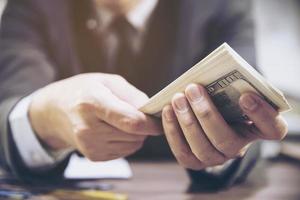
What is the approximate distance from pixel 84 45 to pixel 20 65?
0.11 metres

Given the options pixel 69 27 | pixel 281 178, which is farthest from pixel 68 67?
pixel 281 178

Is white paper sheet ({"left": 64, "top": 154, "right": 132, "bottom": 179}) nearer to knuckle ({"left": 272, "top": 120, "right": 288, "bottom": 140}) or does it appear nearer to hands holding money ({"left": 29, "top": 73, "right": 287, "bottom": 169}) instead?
hands holding money ({"left": 29, "top": 73, "right": 287, "bottom": 169})

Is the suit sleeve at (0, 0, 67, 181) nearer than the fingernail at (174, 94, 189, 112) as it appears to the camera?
No

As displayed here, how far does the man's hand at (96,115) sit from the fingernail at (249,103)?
3.8 inches

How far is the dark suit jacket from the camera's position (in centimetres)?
57

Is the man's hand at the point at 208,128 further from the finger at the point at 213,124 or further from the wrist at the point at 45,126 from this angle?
the wrist at the point at 45,126

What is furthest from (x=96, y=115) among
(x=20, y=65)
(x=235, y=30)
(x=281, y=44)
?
(x=281, y=44)

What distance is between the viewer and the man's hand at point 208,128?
1.27ft

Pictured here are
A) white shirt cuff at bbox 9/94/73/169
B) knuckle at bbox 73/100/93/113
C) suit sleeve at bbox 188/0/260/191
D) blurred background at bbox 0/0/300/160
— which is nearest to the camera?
knuckle at bbox 73/100/93/113

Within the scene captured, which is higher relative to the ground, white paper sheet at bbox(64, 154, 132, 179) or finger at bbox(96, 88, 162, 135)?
finger at bbox(96, 88, 162, 135)

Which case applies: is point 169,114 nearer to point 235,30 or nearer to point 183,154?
point 183,154

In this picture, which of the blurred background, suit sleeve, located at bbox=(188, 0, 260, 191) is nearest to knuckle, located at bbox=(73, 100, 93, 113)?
suit sleeve, located at bbox=(188, 0, 260, 191)

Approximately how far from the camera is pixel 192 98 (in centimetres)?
39

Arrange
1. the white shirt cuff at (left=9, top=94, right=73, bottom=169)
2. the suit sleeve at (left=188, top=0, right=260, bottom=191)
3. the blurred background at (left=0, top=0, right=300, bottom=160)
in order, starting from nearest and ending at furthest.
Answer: the white shirt cuff at (left=9, top=94, right=73, bottom=169)
the suit sleeve at (left=188, top=0, right=260, bottom=191)
the blurred background at (left=0, top=0, right=300, bottom=160)
